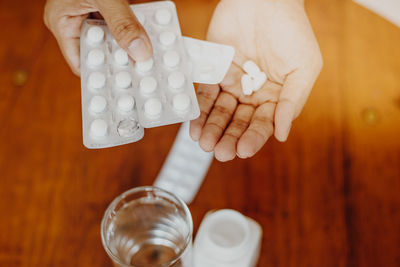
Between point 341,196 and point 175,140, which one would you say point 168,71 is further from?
point 341,196

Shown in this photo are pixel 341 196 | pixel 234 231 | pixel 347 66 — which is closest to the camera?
pixel 234 231

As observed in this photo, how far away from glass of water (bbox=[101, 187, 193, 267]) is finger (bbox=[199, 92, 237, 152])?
0.34ft

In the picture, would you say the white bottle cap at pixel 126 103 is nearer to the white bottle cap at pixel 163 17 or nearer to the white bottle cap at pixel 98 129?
the white bottle cap at pixel 98 129

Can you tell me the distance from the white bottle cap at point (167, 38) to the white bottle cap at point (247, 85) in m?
0.13

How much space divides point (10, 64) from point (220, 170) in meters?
0.48

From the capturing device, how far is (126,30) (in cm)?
53

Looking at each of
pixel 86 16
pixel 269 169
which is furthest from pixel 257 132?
pixel 86 16

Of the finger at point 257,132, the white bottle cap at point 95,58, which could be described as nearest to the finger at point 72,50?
the white bottle cap at point 95,58

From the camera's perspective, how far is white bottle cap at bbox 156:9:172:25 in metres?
0.62

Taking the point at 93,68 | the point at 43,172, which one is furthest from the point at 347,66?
the point at 43,172

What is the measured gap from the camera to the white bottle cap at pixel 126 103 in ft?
1.74

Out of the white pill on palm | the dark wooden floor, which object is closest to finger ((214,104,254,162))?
the dark wooden floor

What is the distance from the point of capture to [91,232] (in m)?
0.61

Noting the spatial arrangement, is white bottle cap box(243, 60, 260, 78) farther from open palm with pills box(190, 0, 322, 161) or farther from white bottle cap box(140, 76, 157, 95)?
white bottle cap box(140, 76, 157, 95)
